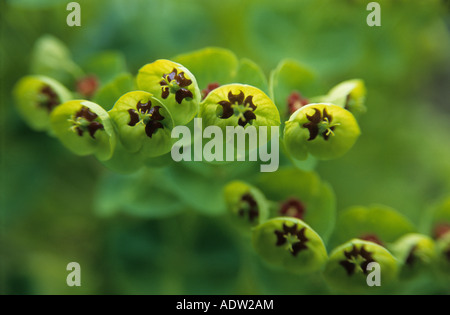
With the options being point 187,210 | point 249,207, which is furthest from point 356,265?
point 187,210

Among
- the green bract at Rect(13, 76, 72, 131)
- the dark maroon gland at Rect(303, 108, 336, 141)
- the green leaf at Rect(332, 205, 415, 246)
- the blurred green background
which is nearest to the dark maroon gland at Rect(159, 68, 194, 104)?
the dark maroon gland at Rect(303, 108, 336, 141)

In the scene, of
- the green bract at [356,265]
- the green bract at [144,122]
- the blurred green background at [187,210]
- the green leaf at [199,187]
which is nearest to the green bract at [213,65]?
the green bract at [144,122]

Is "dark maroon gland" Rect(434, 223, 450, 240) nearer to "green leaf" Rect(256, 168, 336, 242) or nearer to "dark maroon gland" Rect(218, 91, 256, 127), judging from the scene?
"green leaf" Rect(256, 168, 336, 242)

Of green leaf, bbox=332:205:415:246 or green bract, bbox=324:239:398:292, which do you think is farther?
green leaf, bbox=332:205:415:246

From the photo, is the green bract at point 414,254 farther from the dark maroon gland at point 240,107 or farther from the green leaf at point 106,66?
the green leaf at point 106,66

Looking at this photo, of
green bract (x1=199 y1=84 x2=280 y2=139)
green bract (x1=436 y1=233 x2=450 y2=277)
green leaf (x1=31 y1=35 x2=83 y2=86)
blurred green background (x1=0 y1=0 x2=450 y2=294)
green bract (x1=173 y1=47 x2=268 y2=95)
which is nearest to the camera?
green bract (x1=199 y1=84 x2=280 y2=139)

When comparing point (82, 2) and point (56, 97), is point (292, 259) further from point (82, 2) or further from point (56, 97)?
point (82, 2)
